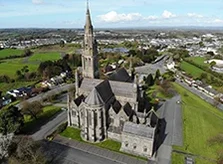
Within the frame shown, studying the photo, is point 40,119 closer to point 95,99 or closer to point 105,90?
point 95,99

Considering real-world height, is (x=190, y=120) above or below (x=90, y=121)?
below

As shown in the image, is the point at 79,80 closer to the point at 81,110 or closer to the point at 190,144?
the point at 81,110

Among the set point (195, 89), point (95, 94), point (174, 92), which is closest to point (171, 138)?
point (95, 94)

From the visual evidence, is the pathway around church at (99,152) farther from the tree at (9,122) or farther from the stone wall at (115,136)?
the tree at (9,122)

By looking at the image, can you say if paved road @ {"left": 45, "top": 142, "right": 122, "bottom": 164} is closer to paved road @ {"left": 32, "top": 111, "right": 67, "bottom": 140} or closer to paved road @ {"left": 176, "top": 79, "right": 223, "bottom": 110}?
paved road @ {"left": 32, "top": 111, "right": 67, "bottom": 140}

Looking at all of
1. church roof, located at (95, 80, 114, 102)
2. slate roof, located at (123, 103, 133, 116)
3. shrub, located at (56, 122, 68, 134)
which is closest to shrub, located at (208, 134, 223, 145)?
slate roof, located at (123, 103, 133, 116)

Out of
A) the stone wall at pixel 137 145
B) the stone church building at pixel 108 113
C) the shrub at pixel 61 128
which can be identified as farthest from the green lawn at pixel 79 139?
the stone wall at pixel 137 145
